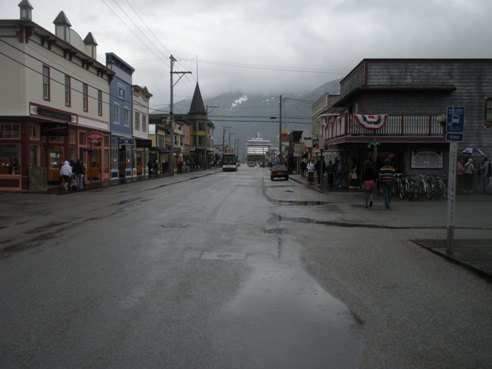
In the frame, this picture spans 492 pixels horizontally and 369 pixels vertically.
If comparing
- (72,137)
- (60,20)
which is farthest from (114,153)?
(60,20)

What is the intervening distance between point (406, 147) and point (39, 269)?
73.6 feet

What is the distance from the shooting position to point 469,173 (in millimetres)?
25469

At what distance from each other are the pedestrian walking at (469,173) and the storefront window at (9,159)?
23080 mm

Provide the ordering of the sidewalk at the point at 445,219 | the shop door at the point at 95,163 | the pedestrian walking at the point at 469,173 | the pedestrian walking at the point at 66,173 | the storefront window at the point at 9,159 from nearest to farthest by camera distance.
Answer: the sidewalk at the point at 445,219
the pedestrian walking at the point at 469,173
the storefront window at the point at 9,159
the pedestrian walking at the point at 66,173
the shop door at the point at 95,163

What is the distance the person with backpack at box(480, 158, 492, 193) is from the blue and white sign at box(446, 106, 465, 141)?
17.7m

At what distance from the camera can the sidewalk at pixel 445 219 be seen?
8.89 meters

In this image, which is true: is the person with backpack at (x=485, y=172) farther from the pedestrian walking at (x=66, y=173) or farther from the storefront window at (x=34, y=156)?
the storefront window at (x=34, y=156)

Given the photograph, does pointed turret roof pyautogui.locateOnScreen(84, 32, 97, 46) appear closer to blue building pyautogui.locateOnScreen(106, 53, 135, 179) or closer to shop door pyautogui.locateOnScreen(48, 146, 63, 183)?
blue building pyautogui.locateOnScreen(106, 53, 135, 179)

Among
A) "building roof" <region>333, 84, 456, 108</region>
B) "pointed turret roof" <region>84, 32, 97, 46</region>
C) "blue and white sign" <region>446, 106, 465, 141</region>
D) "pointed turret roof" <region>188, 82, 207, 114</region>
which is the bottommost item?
"blue and white sign" <region>446, 106, 465, 141</region>

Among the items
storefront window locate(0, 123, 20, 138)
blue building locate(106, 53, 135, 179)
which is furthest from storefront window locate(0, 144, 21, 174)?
blue building locate(106, 53, 135, 179)

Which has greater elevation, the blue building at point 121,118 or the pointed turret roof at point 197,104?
the pointed turret roof at point 197,104

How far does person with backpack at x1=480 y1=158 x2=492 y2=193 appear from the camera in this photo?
25.5 m

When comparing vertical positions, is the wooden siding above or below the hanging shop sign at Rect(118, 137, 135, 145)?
above

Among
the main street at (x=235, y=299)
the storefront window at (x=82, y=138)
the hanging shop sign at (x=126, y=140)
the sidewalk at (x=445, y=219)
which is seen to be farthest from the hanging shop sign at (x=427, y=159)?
the hanging shop sign at (x=126, y=140)
